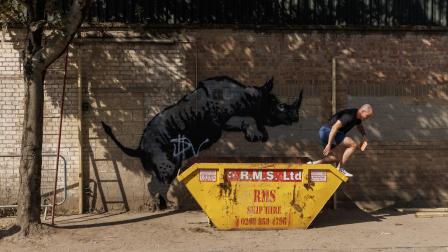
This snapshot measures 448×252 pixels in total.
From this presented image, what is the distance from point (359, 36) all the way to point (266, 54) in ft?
5.98

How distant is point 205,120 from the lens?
1003cm

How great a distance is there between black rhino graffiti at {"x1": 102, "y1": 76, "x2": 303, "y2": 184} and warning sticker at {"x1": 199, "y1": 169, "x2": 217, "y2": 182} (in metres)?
1.85

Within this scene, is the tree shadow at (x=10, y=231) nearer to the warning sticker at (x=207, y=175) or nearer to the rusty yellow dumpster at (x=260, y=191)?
the rusty yellow dumpster at (x=260, y=191)

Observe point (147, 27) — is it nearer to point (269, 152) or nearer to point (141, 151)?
point (141, 151)

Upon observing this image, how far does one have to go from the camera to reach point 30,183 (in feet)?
25.9

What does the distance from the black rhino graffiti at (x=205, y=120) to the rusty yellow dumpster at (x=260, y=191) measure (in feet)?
5.83

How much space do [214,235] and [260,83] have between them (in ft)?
10.6

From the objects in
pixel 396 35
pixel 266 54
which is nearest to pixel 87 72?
pixel 266 54

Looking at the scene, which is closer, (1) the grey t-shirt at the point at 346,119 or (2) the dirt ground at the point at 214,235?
(2) the dirt ground at the point at 214,235

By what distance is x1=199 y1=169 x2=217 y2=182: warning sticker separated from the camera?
8.20m

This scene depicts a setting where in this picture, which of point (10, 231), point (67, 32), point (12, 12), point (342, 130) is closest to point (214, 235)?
point (342, 130)

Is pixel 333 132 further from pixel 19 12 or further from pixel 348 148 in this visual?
pixel 19 12

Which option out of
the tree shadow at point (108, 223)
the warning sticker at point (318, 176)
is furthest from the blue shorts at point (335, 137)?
the tree shadow at point (108, 223)

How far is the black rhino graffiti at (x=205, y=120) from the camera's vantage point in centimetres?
993
